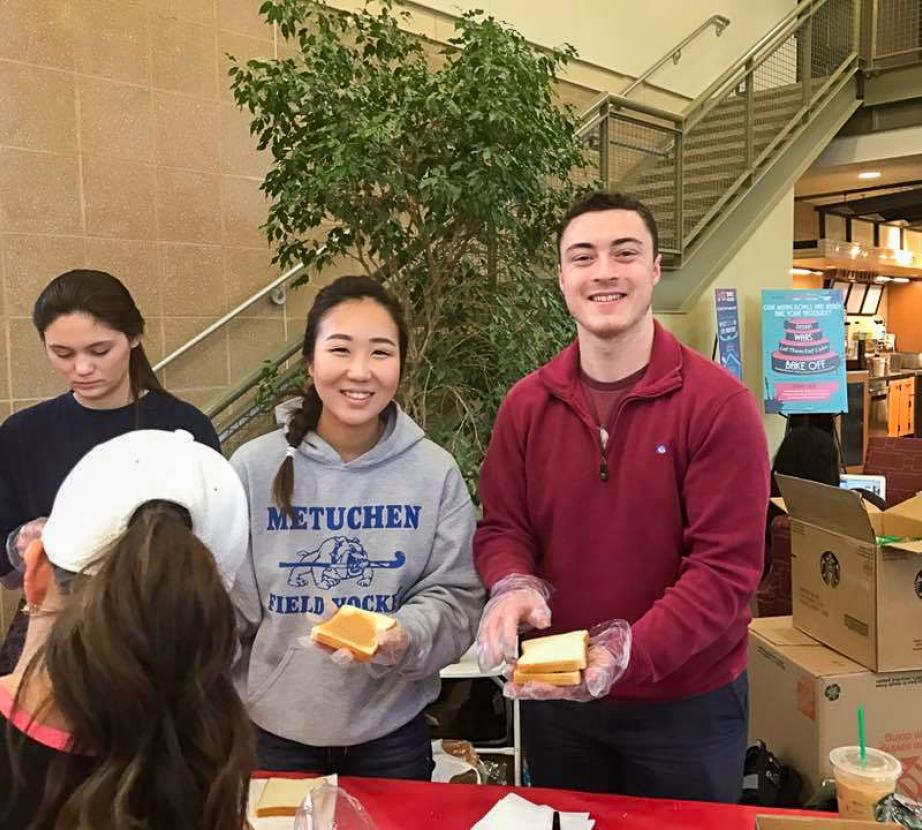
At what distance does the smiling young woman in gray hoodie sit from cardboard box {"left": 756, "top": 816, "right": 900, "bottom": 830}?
55 centimetres

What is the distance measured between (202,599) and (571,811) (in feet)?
2.55

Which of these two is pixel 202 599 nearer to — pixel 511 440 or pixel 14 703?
pixel 14 703

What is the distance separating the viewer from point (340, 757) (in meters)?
1.47

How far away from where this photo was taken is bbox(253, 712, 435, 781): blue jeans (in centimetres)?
147

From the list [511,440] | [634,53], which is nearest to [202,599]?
[511,440]

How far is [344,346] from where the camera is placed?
57.9 inches

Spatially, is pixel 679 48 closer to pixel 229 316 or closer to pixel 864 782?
pixel 229 316

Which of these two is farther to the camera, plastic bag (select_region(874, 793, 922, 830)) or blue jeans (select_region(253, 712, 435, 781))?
blue jeans (select_region(253, 712, 435, 781))

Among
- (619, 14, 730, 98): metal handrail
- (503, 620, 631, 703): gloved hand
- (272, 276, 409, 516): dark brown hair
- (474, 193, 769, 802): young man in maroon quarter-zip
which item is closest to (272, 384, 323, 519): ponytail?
(272, 276, 409, 516): dark brown hair

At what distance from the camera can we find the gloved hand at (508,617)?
4.53 feet

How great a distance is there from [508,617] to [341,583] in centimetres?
30

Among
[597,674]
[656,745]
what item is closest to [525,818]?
[597,674]

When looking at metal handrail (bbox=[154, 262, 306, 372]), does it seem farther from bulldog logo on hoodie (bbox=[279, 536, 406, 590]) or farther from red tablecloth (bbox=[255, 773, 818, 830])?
red tablecloth (bbox=[255, 773, 818, 830])

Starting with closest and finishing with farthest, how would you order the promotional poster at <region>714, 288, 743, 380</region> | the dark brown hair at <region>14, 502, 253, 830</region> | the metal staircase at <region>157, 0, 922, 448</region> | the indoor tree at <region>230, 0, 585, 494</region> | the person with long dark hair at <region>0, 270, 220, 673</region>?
the dark brown hair at <region>14, 502, 253, 830</region> < the person with long dark hair at <region>0, 270, 220, 673</region> < the indoor tree at <region>230, 0, 585, 494</region> < the metal staircase at <region>157, 0, 922, 448</region> < the promotional poster at <region>714, 288, 743, 380</region>
